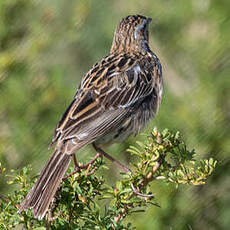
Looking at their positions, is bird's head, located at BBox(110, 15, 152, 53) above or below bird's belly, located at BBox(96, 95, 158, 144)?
above

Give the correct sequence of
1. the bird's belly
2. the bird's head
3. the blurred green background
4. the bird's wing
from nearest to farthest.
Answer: the bird's wing
the bird's belly
the bird's head
the blurred green background

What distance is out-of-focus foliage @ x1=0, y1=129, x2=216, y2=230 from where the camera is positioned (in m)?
3.03

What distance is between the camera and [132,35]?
17.5 ft

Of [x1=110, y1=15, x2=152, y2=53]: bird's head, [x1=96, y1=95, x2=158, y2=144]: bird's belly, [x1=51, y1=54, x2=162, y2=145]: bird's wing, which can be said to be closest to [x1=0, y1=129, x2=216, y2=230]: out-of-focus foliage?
[x1=51, y1=54, x2=162, y2=145]: bird's wing

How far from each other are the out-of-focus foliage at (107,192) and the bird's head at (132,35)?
2135mm

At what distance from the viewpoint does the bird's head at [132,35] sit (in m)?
5.34

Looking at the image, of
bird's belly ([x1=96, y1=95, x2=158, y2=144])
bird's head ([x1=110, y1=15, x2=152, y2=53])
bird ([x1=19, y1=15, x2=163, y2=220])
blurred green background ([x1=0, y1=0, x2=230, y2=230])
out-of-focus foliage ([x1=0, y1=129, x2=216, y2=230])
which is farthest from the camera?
blurred green background ([x1=0, y1=0, x2=230, y2=230])

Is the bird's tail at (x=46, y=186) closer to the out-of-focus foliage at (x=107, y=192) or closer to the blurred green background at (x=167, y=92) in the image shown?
the out-of-focus foliage at (x=107, y=192)

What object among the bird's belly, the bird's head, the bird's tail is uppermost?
the bird's head

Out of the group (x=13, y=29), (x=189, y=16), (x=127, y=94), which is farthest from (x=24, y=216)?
(x=189, y=16)

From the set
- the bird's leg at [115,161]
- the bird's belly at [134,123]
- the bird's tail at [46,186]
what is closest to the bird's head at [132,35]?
the bird's belly at [134,123]

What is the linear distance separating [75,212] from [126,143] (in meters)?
2.83

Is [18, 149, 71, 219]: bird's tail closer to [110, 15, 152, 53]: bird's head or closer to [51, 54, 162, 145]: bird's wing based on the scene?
[51, 54, 162, 145]: bird's wing

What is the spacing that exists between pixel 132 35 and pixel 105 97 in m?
1.09
